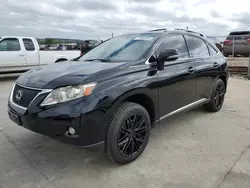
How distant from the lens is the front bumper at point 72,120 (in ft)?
8.37

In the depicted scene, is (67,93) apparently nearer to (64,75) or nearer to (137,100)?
(64,75)

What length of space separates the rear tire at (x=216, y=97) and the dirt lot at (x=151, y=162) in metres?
0.64

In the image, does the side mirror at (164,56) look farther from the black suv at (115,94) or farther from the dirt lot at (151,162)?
the dirt lot at (151,162)

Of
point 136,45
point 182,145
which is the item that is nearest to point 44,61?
point 136,45

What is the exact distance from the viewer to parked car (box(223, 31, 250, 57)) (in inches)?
530

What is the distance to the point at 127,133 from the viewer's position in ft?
9.82

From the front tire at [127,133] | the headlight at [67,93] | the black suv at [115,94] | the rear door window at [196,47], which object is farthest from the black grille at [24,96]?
the rear door window at [196,47]

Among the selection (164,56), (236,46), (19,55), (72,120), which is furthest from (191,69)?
(236,46)

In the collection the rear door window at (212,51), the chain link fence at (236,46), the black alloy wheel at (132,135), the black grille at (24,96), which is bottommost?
the black alloy wheel at (132,135)

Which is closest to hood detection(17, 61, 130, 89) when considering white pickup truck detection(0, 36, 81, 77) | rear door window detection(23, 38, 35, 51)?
white pickup truck detection(0, 36, 81, 77)

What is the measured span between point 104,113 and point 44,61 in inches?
323

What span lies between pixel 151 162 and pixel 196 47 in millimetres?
2342

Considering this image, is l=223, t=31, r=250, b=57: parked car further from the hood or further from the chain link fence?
the hood

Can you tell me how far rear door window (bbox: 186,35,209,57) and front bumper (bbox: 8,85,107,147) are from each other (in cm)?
231
